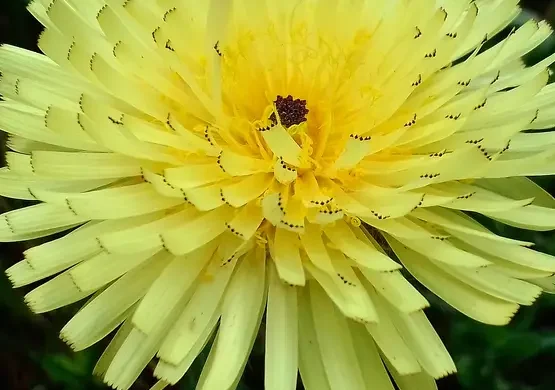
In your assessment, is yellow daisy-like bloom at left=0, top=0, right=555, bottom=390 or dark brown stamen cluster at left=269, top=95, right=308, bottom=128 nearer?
yellow daisy-like bloom at left=0, top=0, right=555, bottom=390

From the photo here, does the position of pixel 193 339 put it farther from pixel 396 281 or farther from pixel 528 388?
pixel 528 388

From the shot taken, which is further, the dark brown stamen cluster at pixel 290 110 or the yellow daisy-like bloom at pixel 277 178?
the dark brown stamen cluster at pixel 290 110

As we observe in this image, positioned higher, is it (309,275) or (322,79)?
(322,79)

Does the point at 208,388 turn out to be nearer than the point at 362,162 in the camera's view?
Yes

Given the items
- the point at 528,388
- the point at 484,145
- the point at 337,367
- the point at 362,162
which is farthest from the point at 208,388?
the point at 528,388
